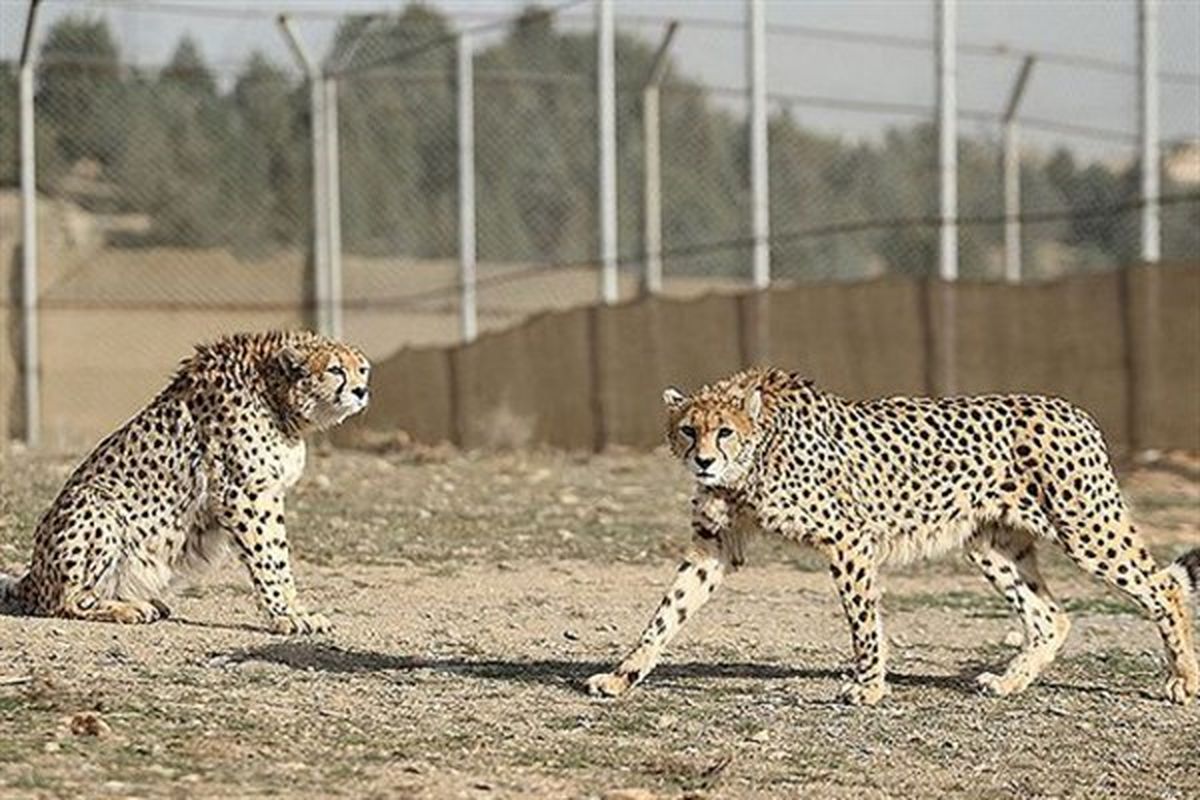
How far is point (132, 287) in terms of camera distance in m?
20.8

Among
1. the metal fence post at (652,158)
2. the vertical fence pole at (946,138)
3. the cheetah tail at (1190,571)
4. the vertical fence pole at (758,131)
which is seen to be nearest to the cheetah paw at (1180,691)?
the cheetah tail at (1190,571)

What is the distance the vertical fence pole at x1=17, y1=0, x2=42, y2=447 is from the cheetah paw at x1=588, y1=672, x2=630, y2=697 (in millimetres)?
12116

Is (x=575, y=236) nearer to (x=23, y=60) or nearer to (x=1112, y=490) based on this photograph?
(x=23, y=60)

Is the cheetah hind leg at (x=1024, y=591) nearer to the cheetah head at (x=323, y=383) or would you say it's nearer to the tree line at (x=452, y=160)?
the cheetah head at (x=323, y=383)

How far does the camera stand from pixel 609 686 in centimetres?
802

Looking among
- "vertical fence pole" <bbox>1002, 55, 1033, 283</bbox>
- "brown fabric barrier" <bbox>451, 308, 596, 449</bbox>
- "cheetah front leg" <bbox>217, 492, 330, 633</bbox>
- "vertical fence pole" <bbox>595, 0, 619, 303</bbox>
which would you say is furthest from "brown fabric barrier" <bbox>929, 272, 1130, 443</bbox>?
"cheetah front leg" <bbox>217, 492, 330, 633</bbox>

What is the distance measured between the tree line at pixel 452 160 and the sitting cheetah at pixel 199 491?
11.0m

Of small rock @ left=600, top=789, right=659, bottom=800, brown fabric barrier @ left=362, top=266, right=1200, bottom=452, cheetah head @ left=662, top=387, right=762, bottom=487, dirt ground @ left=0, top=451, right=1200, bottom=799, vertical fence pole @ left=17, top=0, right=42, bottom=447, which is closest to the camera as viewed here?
small rock @ left=600, top=789, right=659, bottom=800

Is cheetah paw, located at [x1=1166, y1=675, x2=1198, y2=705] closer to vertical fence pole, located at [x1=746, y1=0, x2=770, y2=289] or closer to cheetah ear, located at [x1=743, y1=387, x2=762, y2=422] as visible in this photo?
cheetah ear, located at [x1=743, y1=387, x2=762, y2=422]

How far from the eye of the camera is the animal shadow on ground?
833cm

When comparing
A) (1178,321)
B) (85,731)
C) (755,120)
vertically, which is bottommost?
(85,731)

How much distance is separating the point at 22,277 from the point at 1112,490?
12706 millimetres

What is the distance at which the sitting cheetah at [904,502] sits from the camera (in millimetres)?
8156

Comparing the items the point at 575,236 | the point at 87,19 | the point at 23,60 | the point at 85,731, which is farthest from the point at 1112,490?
the point at 575,236
